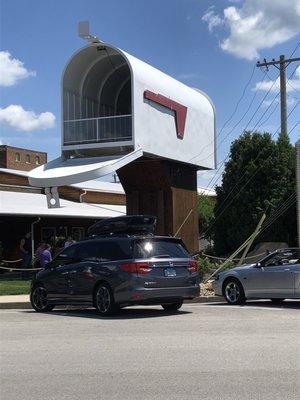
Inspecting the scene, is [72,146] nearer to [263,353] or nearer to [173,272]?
[173,272]

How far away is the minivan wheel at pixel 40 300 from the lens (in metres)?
14.6

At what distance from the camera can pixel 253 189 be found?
31469mm

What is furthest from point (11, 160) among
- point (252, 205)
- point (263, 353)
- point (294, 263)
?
point (263, 353)

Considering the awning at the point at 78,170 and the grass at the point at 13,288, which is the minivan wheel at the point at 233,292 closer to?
Result: the grass at the point at 13,288

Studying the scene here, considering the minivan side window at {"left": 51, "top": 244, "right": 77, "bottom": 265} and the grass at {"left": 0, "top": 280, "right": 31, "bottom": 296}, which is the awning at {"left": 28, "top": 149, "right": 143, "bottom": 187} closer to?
the grass at {"left": 0, "top": 280, "right": 31, "bottom": 296}

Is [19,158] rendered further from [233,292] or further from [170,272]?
[170,272]

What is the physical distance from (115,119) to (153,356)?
18104 mm

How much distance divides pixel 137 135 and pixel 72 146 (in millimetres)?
3008

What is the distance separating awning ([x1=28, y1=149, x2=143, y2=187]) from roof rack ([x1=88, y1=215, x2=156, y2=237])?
6568 mm

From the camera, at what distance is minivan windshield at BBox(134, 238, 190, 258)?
13.1 meters

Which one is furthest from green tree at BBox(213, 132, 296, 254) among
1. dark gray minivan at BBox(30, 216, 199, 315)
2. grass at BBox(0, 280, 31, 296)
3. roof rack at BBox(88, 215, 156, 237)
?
dark gray minivan at BBox(30, 216, 199, 315)

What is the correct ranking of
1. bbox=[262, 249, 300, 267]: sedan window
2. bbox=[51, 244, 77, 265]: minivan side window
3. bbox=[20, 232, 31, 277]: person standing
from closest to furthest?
bbox=[51, 244, 77, 265]: minivan side window, bbox=[262, 249, 300, 267]: sedan window, bbox=[20, 232, 31, 277]: person standing

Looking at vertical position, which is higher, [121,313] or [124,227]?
[124,227]

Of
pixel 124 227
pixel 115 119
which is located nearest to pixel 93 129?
pixel 115 119
